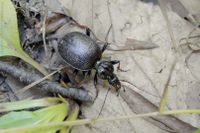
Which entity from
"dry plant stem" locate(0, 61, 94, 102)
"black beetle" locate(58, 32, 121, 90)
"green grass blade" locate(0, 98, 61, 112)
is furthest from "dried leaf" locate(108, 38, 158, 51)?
"green grass blade" locate(0, 98, 61, 112)

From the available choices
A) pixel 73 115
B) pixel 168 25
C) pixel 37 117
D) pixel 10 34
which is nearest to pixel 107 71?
pixel 73 115

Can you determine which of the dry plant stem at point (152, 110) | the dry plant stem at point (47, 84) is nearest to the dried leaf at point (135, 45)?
the dry plant stem at point (152, 110)

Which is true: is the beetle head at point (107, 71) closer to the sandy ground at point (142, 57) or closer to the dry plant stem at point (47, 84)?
the sandy ground at point (142, 57)

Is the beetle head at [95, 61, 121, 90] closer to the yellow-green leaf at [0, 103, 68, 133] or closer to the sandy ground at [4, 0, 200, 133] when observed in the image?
the sandy ground at [4, 0, 200, 133]

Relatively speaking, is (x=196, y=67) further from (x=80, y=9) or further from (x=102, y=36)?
(x=80, y=9)

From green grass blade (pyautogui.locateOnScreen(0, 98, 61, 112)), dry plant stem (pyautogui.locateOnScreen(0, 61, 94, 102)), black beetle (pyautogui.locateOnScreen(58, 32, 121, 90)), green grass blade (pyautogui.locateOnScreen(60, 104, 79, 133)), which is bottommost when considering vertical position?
green grass blade (pyautogui.locateOnScreen(60, 104, 79, 133))

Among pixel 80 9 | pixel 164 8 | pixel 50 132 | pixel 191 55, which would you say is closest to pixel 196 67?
pixel 191 55

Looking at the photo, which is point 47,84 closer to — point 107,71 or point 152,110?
point 107,71
